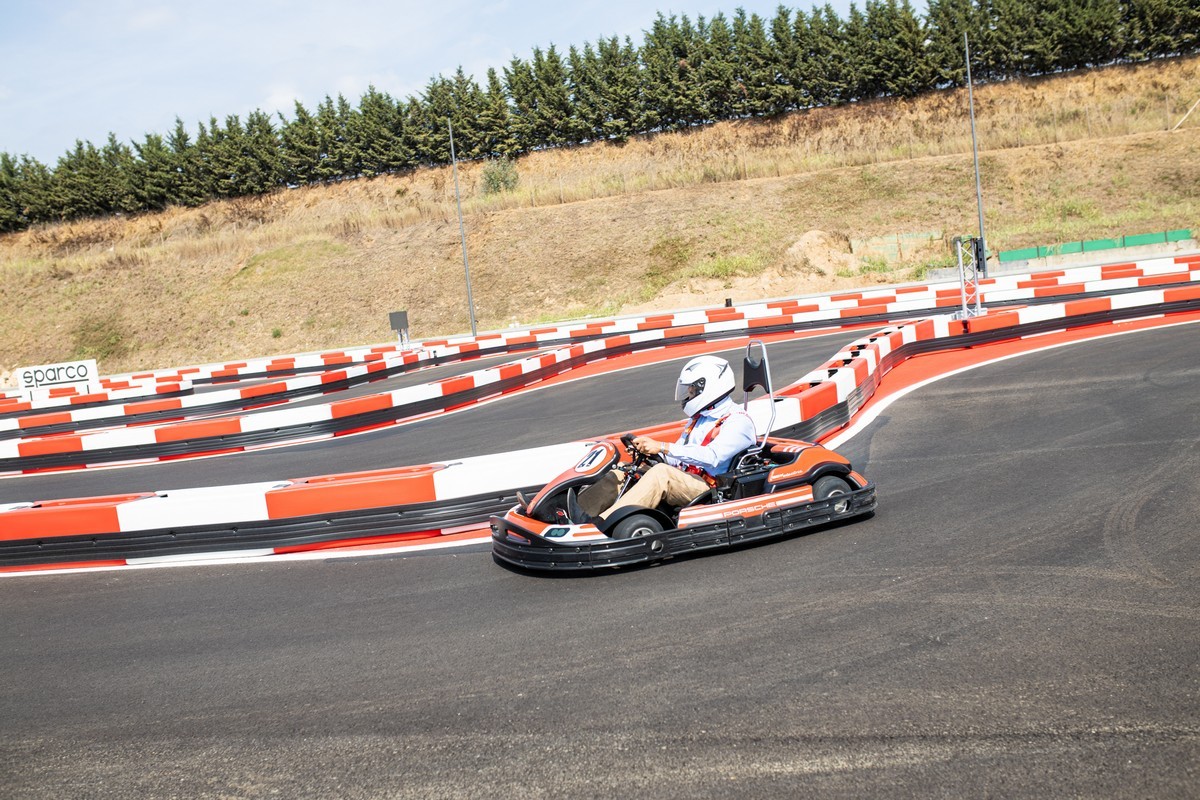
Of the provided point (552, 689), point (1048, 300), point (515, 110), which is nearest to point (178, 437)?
point (552, 689)

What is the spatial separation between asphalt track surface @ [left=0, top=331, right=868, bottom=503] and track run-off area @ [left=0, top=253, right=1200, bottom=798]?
3.63 meters

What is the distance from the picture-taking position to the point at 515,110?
211 feet

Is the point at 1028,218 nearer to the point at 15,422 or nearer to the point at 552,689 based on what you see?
the point at 15,422

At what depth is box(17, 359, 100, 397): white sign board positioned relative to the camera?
893 inches

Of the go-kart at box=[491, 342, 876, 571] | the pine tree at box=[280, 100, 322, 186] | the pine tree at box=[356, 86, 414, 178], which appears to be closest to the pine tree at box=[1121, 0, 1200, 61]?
the pine tree at box=[356, 86, 414, 178]

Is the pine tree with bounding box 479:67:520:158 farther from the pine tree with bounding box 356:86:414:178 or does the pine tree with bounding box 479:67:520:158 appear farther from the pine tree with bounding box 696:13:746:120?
the pine tree with bounding box 696:13:746:120

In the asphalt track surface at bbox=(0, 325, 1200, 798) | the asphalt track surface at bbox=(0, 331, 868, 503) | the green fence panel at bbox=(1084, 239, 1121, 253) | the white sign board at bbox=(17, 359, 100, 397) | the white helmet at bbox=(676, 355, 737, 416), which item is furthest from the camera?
the green fence panel at bbox=(1084, 239, 1121, 253)

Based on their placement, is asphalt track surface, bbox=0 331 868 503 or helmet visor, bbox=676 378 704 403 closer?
helmet visor, bbox=676 378 704 403

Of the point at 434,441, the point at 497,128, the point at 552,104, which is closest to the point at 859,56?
the point at 552,104

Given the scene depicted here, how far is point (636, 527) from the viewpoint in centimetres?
546

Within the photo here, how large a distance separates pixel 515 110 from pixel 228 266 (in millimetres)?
22518

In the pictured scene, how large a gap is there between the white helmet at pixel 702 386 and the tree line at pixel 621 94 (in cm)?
5552

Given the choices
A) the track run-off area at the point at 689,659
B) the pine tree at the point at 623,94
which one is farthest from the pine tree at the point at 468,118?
the track run-off area at the point at 689,659

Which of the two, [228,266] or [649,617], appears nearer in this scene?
[649,617]
